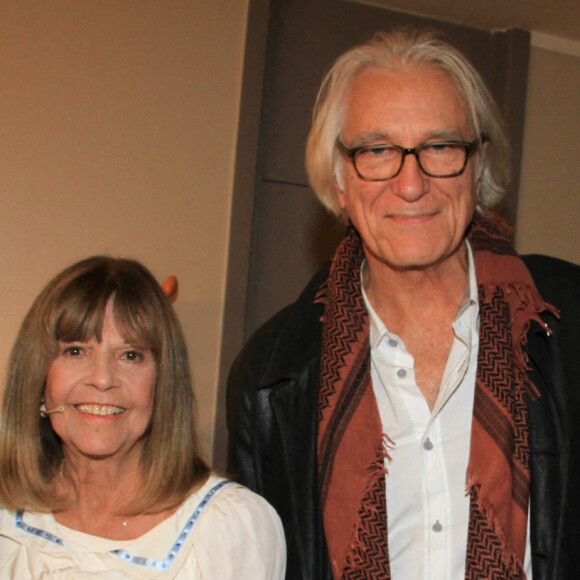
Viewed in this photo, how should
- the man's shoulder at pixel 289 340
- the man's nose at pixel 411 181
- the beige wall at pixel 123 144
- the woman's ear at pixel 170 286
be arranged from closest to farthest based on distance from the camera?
the man's nose at pixel 411 181 < the man's shoulder at pixel 289 340 < the beige wall at pixel 123 144 < the woman's ear at pixel 170 286

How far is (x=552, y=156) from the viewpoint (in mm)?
3619

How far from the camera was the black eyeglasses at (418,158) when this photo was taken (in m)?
1.76

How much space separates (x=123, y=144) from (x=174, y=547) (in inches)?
66.6

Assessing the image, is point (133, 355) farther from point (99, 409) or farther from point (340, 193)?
point (340, 193)

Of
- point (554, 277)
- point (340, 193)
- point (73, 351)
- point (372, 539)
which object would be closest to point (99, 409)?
point (73, 351)

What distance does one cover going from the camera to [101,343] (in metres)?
1.73

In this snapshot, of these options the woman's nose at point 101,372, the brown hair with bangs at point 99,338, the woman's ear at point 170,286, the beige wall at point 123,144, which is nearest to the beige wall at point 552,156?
the beige wall at point 123,144

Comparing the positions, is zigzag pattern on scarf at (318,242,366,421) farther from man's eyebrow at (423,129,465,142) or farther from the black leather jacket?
man's eyebrow at (423,129,465,142)

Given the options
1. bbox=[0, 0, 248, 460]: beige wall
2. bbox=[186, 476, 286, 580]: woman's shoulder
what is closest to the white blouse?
bbox=[186, 476, 286, 580]: woman's shoulder

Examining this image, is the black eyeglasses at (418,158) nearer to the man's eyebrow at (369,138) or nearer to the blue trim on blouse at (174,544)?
the man's eyebrow at (369,138)

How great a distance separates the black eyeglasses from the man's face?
0.04 feet

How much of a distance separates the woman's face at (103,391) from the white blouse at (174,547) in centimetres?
19

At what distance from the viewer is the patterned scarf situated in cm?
166

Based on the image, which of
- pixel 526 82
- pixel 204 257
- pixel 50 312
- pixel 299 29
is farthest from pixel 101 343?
pixel 526 82
